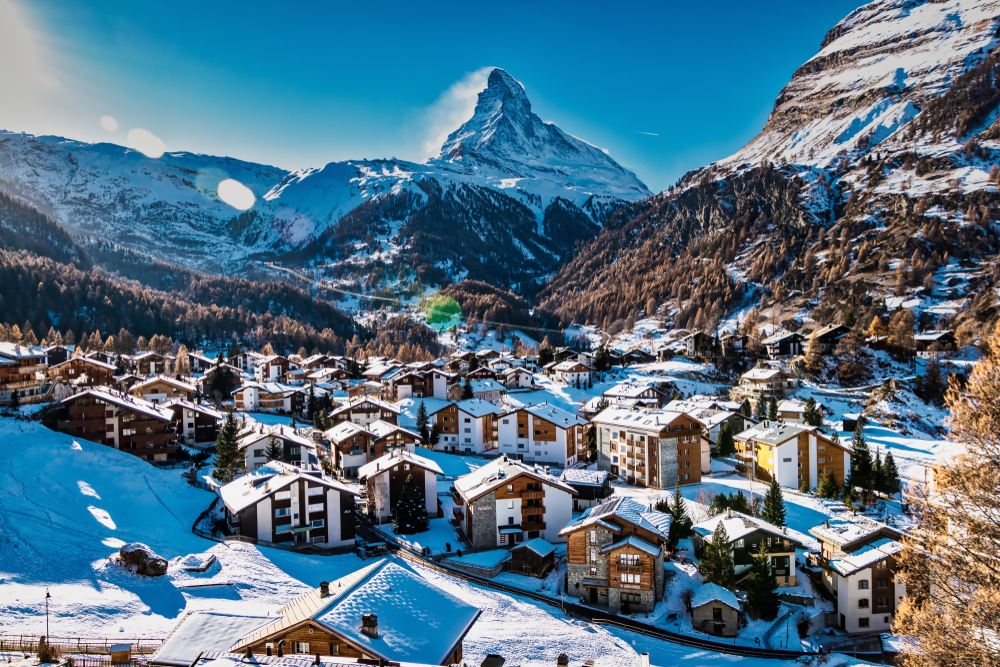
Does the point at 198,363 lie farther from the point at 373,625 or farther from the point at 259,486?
the point at 373,625

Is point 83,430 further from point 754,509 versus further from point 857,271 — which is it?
point 857,271

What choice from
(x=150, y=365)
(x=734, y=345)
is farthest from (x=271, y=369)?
(x=734, y=345)

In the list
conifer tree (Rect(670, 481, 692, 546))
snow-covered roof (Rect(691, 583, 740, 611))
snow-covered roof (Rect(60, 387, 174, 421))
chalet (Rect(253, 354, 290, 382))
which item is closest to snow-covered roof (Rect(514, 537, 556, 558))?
conifer tree (Rect(670, 481, 692, 546))

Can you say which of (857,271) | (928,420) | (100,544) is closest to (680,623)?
(100,544)

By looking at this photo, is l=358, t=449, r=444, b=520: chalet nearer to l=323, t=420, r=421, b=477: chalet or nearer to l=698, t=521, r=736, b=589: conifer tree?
l=323, t=420, r=421, b=477: chalet

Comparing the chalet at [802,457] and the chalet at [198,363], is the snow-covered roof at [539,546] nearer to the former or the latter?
the chalet at [802,457]

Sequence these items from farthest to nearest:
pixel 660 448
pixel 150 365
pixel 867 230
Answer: pixel 867 230 → pixel 150 365 → pixel 660 448

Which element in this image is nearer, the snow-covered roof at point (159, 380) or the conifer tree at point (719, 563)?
the conifer tree at point (719, 563)

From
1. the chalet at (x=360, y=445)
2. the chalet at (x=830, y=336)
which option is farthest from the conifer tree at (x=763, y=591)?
the chalet at (x=830, y=336)
